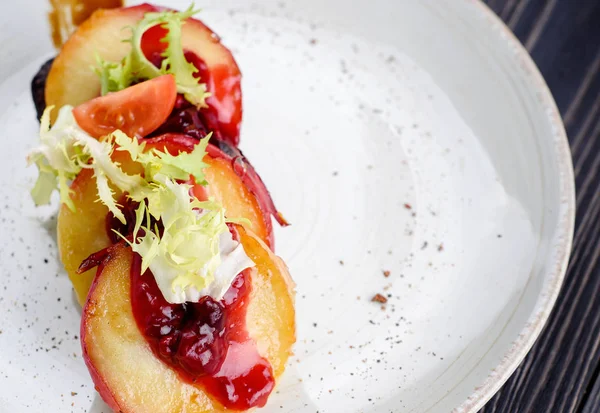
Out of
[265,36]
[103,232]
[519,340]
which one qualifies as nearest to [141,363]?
[103,232]

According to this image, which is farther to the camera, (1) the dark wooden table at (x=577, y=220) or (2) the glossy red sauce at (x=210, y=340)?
(1) the dark wooden table at (x=577, y=220)

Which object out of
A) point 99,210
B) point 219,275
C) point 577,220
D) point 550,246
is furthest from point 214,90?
point 577,220

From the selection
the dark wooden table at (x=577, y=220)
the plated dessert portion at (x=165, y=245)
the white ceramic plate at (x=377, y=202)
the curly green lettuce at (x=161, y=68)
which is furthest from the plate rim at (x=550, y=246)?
the curly green lettuce at (x=161, y=68)

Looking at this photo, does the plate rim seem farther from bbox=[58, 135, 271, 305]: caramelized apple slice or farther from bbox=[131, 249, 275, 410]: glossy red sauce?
bbox=[58, 135, 271, 305]: caramelized apple slice

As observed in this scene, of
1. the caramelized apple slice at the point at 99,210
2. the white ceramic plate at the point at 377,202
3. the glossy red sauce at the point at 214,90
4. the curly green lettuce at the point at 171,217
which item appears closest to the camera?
the curly green lettuce at the point at 171,217

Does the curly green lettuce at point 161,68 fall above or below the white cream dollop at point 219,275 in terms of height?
above

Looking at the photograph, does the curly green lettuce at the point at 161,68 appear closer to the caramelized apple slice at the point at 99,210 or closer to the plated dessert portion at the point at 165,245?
the plated dessert portion at the point at 165,245

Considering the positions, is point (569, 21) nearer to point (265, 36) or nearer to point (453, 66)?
point (453, 66)
